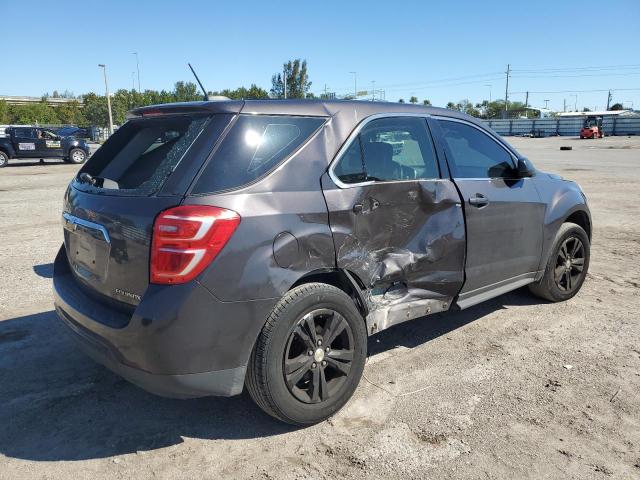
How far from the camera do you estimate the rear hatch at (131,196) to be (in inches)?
101

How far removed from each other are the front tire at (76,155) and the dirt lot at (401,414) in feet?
73.7

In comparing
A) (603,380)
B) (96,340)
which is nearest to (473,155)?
(603,380)

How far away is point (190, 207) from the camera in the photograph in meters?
2.48

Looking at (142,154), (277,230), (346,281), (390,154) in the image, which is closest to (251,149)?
(277,230)

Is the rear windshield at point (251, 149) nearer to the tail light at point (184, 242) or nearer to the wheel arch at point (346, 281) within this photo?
the tail light at point (184, 242)

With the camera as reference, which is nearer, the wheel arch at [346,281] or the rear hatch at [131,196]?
the rear hatch at [131,196]

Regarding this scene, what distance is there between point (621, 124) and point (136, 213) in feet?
224

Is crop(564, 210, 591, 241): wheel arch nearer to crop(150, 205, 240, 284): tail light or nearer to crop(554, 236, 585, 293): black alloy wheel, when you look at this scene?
crop(554, 236, 585, 293): black alloy wheel

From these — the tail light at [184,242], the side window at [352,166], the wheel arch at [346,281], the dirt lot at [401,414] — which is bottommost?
the dirt lot at [401,414]

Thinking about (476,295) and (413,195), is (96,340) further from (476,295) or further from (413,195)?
(476,295)

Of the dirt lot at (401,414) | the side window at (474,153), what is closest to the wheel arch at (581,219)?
the dirt lot at (401,414)

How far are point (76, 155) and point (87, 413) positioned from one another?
24951mm

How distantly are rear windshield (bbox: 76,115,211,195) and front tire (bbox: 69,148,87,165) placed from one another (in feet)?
78.7

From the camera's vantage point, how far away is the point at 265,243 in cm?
260
